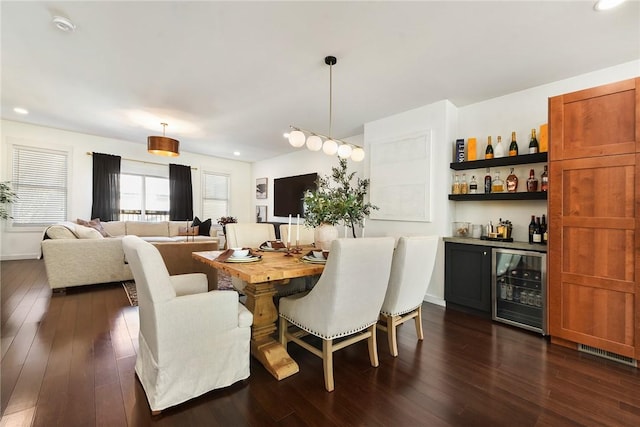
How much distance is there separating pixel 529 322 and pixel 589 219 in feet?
3.76

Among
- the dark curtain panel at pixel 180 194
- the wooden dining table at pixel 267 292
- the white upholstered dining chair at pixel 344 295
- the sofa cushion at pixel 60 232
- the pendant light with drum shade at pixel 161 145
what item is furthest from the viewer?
the dark curtain panel at pixel 180 194

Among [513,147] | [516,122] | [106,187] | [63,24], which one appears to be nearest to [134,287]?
[63,24]

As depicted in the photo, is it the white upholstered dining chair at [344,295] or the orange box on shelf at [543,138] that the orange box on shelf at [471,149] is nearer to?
the orange box on shelf at [543,138]

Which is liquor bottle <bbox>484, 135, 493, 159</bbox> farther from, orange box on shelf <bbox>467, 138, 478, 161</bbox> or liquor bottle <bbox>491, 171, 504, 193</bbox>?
liquor bottle <bbox>491, 171, 504, 193</bbox>

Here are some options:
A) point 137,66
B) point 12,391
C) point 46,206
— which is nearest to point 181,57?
point 137,66

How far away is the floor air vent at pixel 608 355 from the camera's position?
6.68 ft

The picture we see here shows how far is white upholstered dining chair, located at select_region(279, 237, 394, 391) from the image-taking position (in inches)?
61.1

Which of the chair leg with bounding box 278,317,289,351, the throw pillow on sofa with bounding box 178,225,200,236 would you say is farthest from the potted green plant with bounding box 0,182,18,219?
the chair leg with bounding box 278,317,289,351

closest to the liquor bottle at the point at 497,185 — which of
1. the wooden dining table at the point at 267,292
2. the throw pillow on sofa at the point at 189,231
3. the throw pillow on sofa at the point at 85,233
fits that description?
the wooden dining table at the point at 267,292

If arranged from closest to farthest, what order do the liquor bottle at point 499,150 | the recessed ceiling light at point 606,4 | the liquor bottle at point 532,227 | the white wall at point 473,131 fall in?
the recessed ceiling light at point 606,4 < the liquor bottle at point 532,227 < the white wall at point 473,131 < the liquor bottle at point 499,150

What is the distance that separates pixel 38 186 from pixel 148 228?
6.85 ft

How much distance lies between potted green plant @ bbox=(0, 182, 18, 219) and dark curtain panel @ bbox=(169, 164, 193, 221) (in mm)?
2641

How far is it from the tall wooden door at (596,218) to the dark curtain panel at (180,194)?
7.10 meters

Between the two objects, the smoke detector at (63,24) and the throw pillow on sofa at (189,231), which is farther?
the throw pillow on sofa at (189,231)
